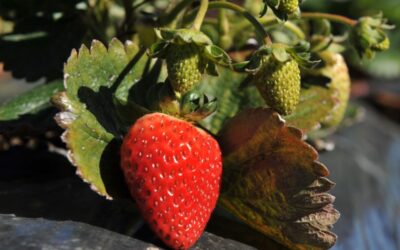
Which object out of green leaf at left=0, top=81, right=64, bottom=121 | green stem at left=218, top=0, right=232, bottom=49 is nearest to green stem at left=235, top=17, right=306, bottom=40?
green stem at left=218, top=0, right=232, bottom=49

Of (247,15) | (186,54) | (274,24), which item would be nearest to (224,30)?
(274,24)

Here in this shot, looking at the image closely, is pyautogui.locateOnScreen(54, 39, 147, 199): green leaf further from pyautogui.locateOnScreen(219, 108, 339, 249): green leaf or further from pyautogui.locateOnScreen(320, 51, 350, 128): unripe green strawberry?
pyautogui.locateOnScreen(320, 51, 350, 128): unripe green strawberry

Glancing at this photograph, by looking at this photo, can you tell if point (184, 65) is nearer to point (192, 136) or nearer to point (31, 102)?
point (192, 136)

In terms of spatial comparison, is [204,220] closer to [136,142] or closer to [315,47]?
[136,142]

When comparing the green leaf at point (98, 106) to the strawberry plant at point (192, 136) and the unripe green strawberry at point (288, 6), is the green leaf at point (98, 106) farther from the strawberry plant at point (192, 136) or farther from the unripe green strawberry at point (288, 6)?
the unripe green strawberry at point (288, 6)

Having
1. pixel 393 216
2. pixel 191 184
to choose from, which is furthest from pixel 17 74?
pixel 393 216

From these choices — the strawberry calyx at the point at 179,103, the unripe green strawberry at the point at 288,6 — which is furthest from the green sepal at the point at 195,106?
the unripe green strawberry at the point at 288,6
